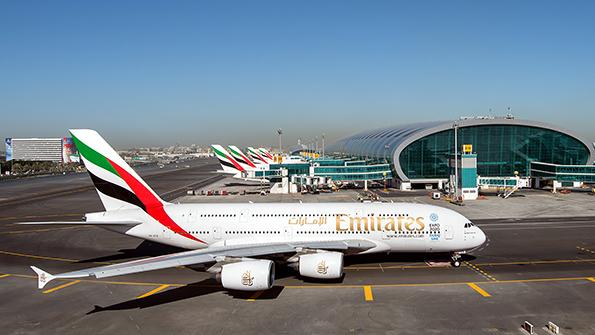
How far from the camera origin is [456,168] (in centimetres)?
7331

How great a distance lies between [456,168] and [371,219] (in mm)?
50248

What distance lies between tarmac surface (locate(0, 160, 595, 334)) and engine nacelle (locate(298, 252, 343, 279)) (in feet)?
3.56

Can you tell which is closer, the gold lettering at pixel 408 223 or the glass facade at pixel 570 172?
the gold lettering at pixel 408 223

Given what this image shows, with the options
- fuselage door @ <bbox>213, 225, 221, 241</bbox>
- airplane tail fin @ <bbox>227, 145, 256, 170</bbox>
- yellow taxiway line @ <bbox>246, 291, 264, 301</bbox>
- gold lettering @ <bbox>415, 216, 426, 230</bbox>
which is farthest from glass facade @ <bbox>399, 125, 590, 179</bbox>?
yellow taxiway line @ <bbox>246, 291, 264, 301</bbox>

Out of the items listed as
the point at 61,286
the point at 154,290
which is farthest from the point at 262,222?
the point at 61,286

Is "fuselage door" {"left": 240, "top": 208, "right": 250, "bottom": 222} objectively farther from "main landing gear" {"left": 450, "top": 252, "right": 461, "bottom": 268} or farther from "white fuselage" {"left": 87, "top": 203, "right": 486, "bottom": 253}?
"main landing gear" {"left": 450, "top": 252, "right": 461, "bottom": 268}

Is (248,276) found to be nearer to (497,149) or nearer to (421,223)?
(421,223)

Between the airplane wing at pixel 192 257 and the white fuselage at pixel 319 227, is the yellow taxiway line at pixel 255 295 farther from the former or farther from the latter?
the white fuselage at pixel 319 227

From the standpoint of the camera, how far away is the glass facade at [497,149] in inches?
3563

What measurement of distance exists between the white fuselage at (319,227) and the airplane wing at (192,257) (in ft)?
3.49

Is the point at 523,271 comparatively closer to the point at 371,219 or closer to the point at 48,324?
the point at 371,219

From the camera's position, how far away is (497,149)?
91.1 m

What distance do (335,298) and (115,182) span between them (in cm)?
1829

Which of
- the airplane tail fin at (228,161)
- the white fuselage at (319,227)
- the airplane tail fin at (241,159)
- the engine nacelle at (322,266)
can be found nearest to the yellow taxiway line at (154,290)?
the white fuselage at (319,227)
